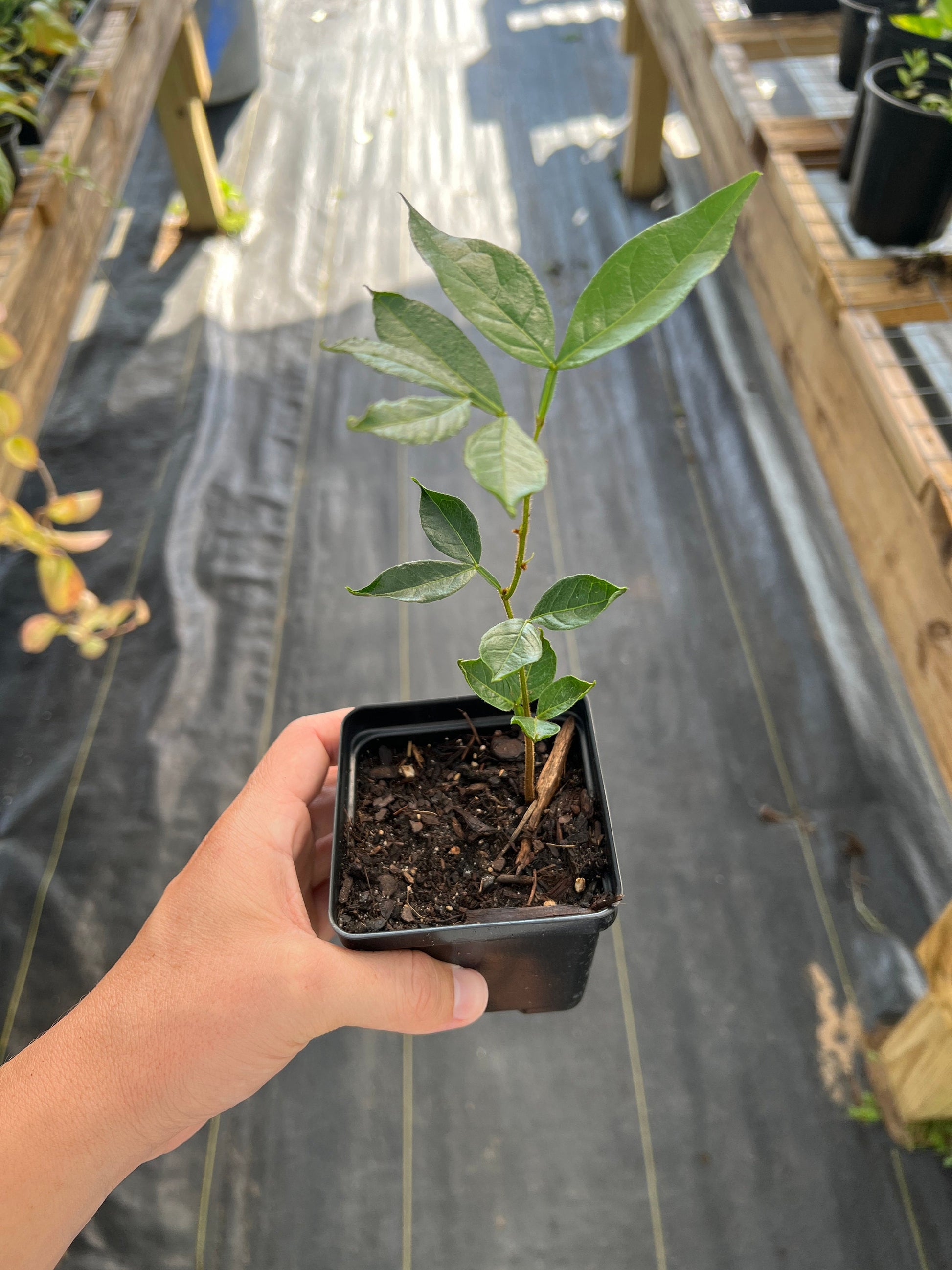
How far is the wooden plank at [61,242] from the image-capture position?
3.63 ft

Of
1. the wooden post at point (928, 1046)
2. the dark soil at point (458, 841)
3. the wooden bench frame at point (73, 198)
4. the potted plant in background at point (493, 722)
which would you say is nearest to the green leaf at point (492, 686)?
the potted plant in background at point (493, 722)

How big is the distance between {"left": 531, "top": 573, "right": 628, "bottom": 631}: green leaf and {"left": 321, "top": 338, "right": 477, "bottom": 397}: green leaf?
0.13 m

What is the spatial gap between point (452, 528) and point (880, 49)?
1.13 metres

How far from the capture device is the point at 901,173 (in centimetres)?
101


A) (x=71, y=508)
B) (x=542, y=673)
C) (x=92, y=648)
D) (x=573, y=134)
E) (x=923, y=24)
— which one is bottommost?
(x=92, y=648)

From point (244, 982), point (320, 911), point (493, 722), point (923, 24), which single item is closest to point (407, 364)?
point (493, 722)

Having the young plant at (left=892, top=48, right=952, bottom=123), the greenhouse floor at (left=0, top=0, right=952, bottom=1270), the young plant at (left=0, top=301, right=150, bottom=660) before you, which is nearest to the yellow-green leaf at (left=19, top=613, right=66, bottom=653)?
the young plant at (left=0, top=301, right=150, bottom=660)

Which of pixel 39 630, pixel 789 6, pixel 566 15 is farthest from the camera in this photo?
pixel 566 15

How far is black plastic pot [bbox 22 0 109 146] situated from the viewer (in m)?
1.37

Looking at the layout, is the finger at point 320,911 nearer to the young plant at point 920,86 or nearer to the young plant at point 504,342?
the young plant at point 504,342

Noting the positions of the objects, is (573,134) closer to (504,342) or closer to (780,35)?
(780,35)

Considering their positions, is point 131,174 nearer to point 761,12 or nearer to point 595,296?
point 761,12

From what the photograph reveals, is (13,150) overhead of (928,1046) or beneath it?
overhead

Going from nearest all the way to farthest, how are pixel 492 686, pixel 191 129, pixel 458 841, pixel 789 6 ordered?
pixel 492 686, pixel 458 841, pixel 789 6, pixel 191 129
